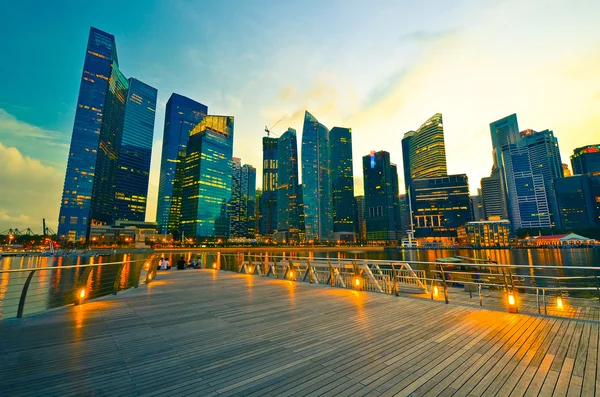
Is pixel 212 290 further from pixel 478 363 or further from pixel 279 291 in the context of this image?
pixel 478 363

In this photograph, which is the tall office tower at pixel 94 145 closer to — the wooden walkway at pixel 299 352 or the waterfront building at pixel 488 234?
the wooden walkway at pixel 299 352

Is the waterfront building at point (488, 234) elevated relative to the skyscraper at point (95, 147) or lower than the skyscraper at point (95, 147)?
lower

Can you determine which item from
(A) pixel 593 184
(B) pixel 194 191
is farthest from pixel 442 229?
(B) pixel 194 191

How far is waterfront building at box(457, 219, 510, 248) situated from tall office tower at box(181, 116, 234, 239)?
16711cm

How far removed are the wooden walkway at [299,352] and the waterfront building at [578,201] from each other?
25874 centimetres

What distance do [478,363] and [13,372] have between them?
22.3 ft

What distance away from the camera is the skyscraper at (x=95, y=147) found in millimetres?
152375

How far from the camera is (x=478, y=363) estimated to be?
3.92m

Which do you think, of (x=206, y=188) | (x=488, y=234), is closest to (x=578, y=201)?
(x=488, y=234)

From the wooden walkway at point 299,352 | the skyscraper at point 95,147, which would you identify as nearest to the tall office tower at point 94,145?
the skyscraper at point 95,147

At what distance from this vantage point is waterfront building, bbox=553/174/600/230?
183m

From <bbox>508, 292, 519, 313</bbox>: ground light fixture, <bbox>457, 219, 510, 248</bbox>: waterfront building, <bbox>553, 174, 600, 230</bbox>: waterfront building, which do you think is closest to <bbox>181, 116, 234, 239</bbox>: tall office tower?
<bbox>457, 219, 510, 248</bbox>: waterfront building

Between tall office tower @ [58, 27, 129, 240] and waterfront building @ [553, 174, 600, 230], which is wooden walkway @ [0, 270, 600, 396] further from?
waterfront building @ [553, 174, 600, 230]

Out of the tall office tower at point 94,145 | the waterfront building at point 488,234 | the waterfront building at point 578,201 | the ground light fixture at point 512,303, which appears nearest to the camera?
the ground light fixture at point 512,303
